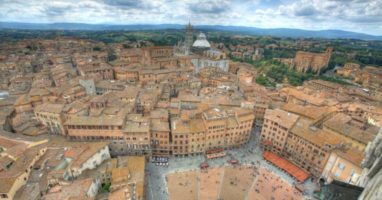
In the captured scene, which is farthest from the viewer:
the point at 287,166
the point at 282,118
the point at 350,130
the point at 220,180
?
the point at 282,118

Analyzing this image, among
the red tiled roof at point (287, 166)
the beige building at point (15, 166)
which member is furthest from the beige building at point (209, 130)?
the beige building at point (15, 166)

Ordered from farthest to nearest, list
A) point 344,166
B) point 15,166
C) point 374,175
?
1. point 344,166
2. point 15,166
3. point 374,175

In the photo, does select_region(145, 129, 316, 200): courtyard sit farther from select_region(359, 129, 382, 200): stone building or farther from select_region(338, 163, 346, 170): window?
select_region(359, 129, 382, 200): stone building

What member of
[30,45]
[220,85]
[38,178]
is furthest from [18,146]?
[30,45]

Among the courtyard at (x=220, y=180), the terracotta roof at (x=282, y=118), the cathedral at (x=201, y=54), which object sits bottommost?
the courtyard at (x=220, y=180)

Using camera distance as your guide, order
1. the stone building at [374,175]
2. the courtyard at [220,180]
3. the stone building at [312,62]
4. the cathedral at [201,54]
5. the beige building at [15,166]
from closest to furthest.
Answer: the stone building at [374,175], the beige building at [15,166], the courtyard at [220,180], the cathedral at [201,54], the stone building at [312,62]

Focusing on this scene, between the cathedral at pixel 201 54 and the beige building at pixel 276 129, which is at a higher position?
the cathedral at pixel 201 54

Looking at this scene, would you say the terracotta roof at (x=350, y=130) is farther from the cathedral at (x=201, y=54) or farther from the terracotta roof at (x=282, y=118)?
the cathedral at (x=201, y=54)

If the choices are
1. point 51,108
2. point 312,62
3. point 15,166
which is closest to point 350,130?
point 15,166

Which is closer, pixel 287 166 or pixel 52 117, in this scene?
pixel 287 166

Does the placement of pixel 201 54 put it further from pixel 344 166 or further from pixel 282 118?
pixel 344 166
